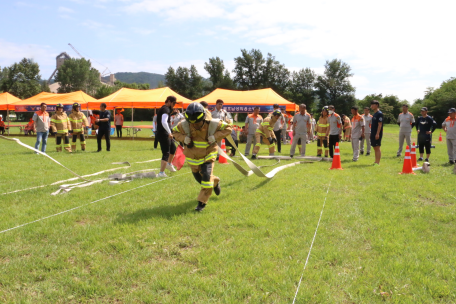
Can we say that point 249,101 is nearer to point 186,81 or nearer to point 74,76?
point 186,81

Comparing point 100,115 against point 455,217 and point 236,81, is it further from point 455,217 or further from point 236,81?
point 236,81

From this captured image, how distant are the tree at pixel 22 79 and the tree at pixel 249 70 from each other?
49.2 meters

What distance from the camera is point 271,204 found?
232 inches

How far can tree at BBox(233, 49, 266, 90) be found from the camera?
84.9 meters

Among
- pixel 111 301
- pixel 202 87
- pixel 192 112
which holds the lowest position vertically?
pixel 111 301

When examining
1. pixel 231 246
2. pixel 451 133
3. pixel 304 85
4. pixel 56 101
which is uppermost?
pixel 304 85

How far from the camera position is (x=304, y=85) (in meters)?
85.6

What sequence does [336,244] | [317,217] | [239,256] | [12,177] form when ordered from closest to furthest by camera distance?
[239,256] < [336,244] < [317,217] < [12,177]

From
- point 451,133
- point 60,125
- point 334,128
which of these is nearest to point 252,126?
point 334,128

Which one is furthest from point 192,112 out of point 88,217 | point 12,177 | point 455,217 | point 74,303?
point 12,177

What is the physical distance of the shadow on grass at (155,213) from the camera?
5.05 metres

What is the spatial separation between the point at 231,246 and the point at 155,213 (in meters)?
1.79

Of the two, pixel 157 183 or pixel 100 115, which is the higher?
pixel 100 115

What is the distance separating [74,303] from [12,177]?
22.9 feet
